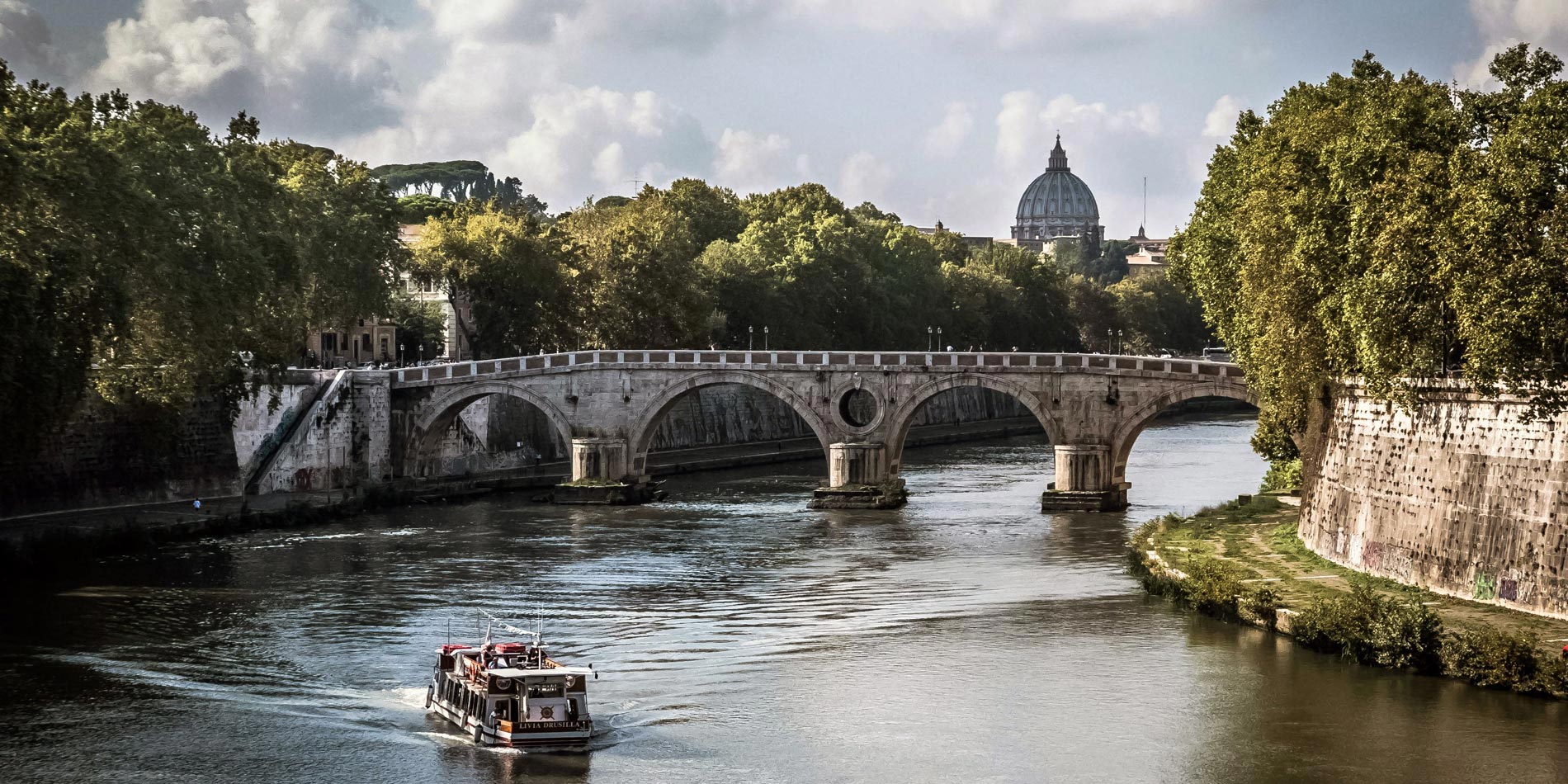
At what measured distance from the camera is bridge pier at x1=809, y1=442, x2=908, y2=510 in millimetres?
69000

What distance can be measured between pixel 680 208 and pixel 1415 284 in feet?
240

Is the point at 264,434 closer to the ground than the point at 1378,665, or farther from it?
farther from it

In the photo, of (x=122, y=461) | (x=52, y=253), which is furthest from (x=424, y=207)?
(x=52, y=253)

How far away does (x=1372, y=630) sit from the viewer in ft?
120

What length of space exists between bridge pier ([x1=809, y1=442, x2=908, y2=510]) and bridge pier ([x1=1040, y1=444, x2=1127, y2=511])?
224 inches

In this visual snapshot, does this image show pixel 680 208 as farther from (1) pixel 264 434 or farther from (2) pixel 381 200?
(1) pixel 264 434

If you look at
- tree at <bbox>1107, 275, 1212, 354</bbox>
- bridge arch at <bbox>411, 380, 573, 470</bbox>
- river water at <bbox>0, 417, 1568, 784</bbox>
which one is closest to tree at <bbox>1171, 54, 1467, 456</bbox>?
river water at <bbox>0, 417, 1568, 784</bbox>

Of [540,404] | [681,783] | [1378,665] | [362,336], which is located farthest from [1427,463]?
[362,336]

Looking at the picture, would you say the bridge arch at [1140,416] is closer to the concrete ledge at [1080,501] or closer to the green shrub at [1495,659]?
the concrete ledge at [1080,501]

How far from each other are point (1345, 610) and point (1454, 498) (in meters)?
3.99

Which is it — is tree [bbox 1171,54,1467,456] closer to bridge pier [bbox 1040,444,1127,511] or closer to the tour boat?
bridge pier [bbox 1040,444,1127,511]

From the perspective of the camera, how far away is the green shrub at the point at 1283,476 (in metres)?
61.1

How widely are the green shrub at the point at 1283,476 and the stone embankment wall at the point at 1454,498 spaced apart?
42.6ft

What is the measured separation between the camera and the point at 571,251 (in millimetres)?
87250
